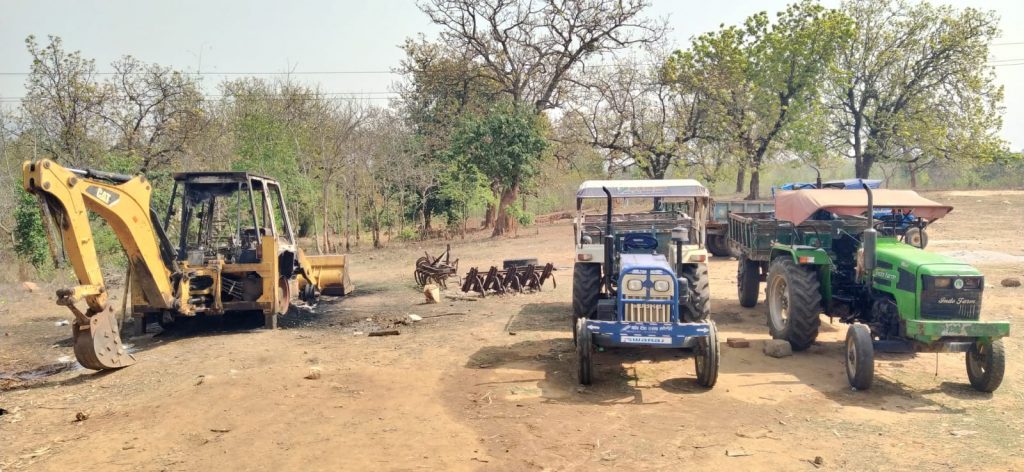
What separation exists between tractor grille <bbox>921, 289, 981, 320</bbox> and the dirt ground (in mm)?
753

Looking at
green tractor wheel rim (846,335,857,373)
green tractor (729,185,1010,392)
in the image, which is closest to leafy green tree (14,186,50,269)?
green tractor (729,185,1010,392)

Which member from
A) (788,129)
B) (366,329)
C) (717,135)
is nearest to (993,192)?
(788,129)

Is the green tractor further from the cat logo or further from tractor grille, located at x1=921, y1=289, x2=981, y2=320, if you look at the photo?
the cat logo

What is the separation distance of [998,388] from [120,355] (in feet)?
31.0

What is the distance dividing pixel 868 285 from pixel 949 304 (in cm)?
108

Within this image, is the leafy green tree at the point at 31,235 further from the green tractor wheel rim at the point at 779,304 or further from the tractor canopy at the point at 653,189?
the green tractor wheel rim at the point at 779,304

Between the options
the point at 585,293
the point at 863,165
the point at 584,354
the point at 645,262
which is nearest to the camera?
the point at 584,354

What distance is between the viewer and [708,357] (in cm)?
642

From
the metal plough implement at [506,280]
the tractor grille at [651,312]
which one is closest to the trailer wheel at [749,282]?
the metal plough implement at [506,280]

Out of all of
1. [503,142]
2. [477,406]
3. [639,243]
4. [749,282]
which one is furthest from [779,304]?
[503,142]

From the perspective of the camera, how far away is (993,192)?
34500 mm

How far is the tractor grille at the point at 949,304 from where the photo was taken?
21.4 feet

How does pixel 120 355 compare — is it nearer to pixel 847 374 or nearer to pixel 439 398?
pixel 439 398

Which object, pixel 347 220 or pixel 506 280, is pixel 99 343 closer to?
pixel 506 280
